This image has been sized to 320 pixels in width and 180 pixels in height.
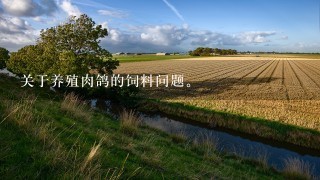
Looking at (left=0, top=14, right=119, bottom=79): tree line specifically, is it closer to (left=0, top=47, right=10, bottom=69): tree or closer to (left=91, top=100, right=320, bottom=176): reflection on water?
(left=91, top=100, right=320, bottom=176): reflection on water

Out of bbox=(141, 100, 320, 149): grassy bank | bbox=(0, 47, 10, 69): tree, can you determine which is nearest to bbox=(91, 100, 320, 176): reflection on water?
bbox=(141, 100, 320, 149): grassy bank

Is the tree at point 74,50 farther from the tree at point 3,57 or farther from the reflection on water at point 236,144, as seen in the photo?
the tree at point 3,57

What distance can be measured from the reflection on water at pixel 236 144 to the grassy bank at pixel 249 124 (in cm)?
144

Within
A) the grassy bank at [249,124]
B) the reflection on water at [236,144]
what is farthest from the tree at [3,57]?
the reflection on water at [236,144]

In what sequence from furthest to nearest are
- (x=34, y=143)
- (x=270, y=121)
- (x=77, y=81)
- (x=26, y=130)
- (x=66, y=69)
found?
1. (x=77, y=81)
2. (x=66, y=69)
3. (x=270, y=121)
4. (x=26, y=130)
5. (x=34, y=143)

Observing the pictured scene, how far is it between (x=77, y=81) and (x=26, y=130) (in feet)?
111

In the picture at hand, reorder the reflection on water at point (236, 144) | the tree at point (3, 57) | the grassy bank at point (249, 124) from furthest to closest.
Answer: the tree at point (3, 57) → the grassy bank at point (249, 124) → the reflection on water at point (236, 144)

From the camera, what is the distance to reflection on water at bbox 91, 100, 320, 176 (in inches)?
885

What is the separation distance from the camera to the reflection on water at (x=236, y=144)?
2247 centimetres

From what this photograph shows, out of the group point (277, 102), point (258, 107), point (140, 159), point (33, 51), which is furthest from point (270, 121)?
point (33, 51)

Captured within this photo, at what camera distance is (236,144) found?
25672 mm

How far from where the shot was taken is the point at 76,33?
133ft

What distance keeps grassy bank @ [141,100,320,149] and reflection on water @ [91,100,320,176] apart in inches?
56.5

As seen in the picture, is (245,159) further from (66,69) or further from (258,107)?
(66,69)
